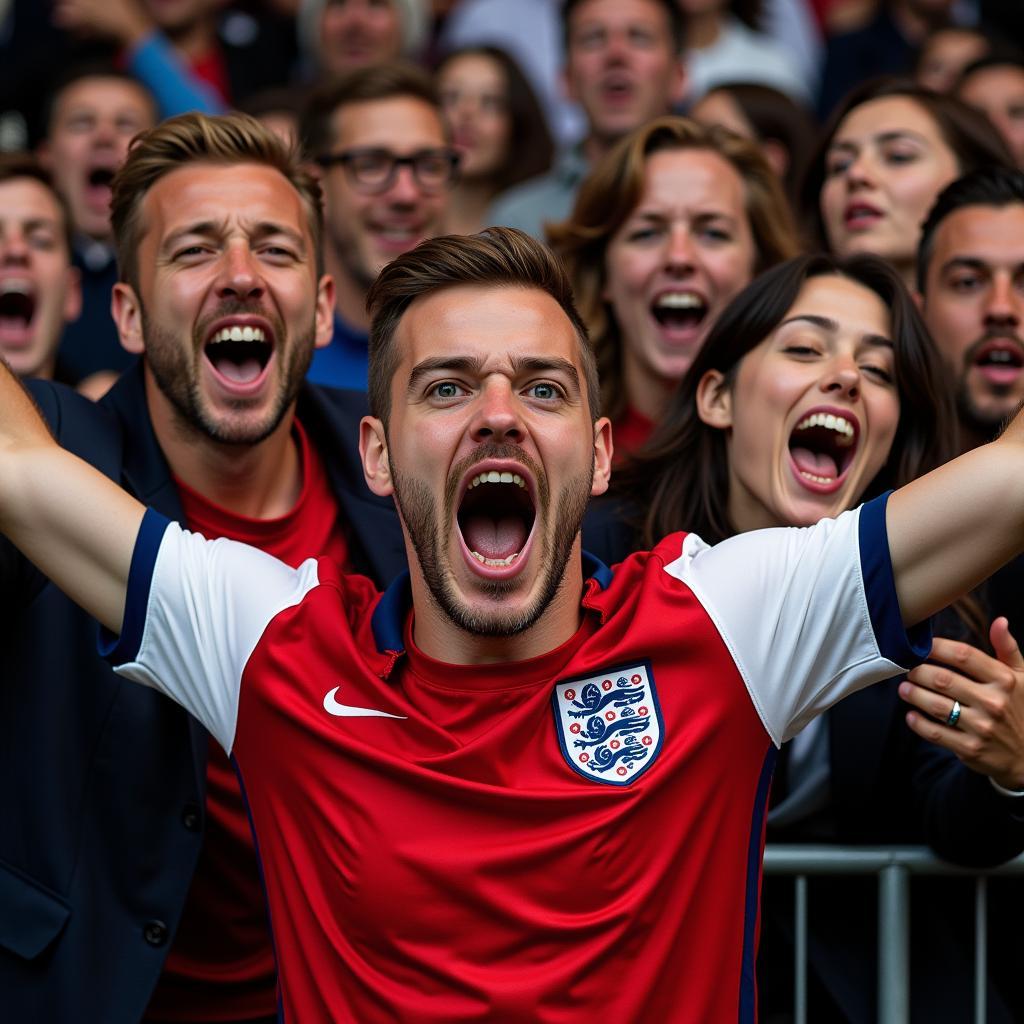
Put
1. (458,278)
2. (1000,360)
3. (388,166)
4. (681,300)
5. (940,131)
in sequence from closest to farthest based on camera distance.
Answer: (458,278) → (1000,360) → (681,300) → (940,131) → (388,166)

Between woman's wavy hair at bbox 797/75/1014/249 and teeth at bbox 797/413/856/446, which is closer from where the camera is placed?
teeth at bbox 797/413/856/446

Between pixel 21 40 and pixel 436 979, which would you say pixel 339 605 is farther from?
pixel 21 40

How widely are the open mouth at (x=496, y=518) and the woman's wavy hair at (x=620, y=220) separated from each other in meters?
2.02

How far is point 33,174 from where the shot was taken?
566cm

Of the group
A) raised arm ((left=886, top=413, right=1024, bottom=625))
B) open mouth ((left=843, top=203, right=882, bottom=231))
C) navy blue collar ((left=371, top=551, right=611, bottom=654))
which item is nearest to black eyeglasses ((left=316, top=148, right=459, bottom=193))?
open mouth ((left=843, top=203, right=882, bottom=231))

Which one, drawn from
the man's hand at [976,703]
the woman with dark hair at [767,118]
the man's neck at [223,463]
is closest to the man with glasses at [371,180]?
the woman with dark hair at [767,118]

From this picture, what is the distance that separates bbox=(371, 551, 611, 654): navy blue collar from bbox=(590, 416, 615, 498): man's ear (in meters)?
0.14

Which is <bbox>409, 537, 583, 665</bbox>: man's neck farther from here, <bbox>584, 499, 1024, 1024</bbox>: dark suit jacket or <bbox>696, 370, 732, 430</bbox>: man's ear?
<bbox>696, 370, 732, 430</bbox>: man's ear

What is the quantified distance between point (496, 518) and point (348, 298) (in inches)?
108

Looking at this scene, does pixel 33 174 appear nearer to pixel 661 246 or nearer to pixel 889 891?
pixel 661 246

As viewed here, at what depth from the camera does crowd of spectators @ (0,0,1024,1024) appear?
3.90 metres

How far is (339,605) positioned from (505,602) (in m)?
0.34

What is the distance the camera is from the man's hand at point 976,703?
342 centimetres

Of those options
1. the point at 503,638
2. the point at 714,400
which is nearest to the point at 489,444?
the point at 503,638
